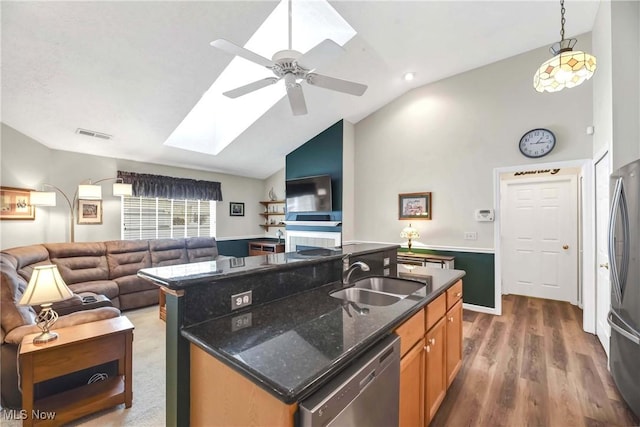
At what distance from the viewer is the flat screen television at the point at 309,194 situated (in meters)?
5.07

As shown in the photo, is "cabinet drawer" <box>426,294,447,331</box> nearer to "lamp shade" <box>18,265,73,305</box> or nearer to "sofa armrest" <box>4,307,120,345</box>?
"lamp shade" <box>18,265,73,305</box>

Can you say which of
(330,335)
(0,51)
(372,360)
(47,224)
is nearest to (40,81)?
(0,51)

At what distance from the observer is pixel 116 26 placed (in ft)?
7.91

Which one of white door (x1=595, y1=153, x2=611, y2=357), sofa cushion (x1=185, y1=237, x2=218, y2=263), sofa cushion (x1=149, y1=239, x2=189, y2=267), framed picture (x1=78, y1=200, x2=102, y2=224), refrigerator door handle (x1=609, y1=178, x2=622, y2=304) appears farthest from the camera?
sofa cushion (x1=185, y1=237, x2=218, y2=263)

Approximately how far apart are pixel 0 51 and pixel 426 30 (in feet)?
13.8

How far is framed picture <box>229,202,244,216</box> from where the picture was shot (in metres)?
6.38

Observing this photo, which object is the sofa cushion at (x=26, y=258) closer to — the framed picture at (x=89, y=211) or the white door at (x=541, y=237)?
the framed picture at (x=89, y=211)

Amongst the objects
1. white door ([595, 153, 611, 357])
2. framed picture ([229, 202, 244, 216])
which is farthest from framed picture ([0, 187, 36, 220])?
white door ([595, 153, 611, 357])

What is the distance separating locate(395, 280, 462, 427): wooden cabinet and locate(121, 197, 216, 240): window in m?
5.22

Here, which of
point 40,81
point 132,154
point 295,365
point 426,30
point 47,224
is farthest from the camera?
point 132,154

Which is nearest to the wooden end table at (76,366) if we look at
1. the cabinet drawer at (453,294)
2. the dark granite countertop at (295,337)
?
the dark granite countertop at (295,337)

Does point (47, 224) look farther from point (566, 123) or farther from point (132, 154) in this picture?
point (566, 123)

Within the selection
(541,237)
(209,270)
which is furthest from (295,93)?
(541,237)

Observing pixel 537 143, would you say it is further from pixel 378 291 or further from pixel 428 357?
pixel 428 357
